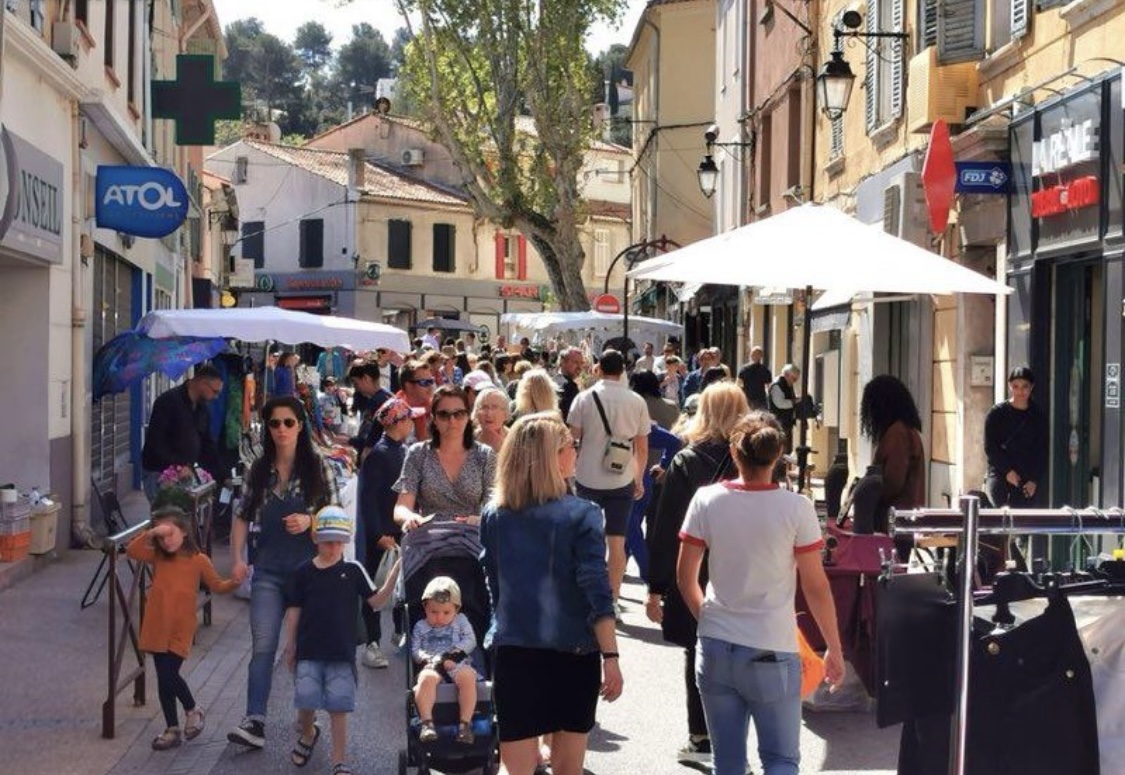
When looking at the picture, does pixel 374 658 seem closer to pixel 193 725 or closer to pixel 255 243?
pixel 193 725

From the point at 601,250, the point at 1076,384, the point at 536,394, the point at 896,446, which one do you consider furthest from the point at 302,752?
the point at 601,250

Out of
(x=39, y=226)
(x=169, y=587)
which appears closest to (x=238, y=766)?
(x=169, y=587)

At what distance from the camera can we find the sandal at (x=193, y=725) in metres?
7.96

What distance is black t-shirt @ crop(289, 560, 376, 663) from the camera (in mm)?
7254

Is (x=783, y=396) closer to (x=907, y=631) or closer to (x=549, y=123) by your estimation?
(x=907, y=631)

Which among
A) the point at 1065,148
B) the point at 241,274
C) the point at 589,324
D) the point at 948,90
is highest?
the point at 241,274

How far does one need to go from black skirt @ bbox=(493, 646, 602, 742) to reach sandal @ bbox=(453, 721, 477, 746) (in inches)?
32.4

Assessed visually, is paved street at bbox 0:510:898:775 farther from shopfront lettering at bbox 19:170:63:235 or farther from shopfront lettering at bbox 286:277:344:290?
shopfront lettering at bbox 286:277:344:290

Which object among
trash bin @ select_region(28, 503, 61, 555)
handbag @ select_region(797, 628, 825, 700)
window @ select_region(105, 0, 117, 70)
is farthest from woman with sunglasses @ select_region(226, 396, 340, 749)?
window @ select_region(105, 0, 117, 70)

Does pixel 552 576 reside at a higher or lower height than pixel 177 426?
lower

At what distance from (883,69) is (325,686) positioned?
41.8 feet

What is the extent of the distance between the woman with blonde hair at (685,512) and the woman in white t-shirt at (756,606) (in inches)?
55.8

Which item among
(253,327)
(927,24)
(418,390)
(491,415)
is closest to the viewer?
(491,415)

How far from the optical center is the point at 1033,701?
4574 millimetres
